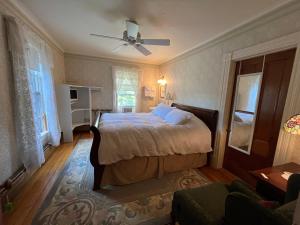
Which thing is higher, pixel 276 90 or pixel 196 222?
pixel 276 90

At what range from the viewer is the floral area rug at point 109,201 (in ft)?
5.03

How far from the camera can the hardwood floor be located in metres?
1.55

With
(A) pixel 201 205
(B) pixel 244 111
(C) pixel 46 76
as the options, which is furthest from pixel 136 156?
(C) pixel 46 76

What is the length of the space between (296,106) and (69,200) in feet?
9.56

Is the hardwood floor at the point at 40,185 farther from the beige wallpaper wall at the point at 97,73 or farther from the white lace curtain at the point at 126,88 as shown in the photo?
the white lace curtain at the point at 126,88

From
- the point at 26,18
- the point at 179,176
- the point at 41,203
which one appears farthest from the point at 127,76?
the point at 41,203

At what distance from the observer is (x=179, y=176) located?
2.38 m

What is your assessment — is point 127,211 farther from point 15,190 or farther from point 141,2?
point 141,2

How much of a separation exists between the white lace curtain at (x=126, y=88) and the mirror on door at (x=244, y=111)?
3332 millimetres

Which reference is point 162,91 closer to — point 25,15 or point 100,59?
point 100,59

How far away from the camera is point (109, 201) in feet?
5.86

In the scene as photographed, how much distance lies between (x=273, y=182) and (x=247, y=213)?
2.58 ft

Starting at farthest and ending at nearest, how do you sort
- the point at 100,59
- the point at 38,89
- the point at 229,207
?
the point at 100,59, the point at 38,89, the point at 229,207

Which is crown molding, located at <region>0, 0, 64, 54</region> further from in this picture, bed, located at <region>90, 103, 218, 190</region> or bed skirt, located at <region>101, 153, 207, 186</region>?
bed skirt, located at <region>101, 153, 207, 186</region>
